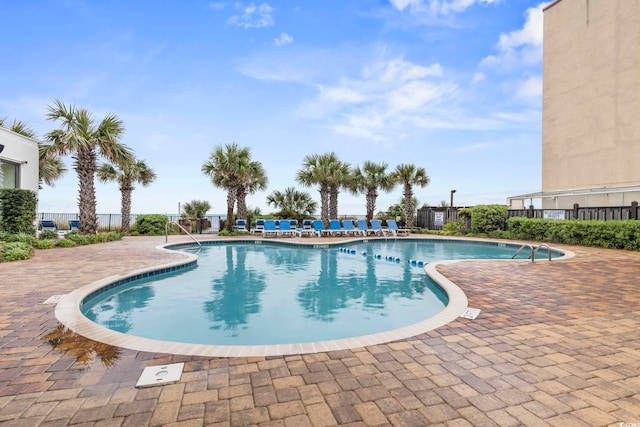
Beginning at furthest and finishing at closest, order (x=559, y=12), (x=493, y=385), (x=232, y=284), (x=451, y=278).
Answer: (x=559, y=12) → (x=232, y=284) → (x=451, y=278) → (x=493, y=385)

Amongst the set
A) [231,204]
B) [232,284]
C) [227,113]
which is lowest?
[232,284]

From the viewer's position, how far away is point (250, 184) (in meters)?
20.0

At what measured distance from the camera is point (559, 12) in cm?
1942

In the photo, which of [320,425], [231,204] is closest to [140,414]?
[320,425]

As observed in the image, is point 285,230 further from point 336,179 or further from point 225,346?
point 225,346

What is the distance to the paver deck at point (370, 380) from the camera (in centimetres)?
205

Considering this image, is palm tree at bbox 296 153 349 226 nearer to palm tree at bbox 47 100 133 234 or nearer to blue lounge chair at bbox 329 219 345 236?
blue lounge chair at bbox 329 219 345 236

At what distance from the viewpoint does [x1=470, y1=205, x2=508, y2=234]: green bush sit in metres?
17.6

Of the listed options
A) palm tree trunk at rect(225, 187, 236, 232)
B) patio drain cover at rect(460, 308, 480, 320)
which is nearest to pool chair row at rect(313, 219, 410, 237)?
palm tree trunk at rect(225, 187, 236, 232)

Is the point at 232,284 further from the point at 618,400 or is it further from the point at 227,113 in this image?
the point at 227,113

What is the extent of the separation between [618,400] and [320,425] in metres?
2.03

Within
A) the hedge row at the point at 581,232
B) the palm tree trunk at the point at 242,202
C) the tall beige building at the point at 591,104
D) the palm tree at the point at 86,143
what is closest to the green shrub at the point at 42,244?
the palm tree at the point at 86,143

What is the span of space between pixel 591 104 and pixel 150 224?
2513 centimetres

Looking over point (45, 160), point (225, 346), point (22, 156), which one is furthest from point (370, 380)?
point (45, 160)
